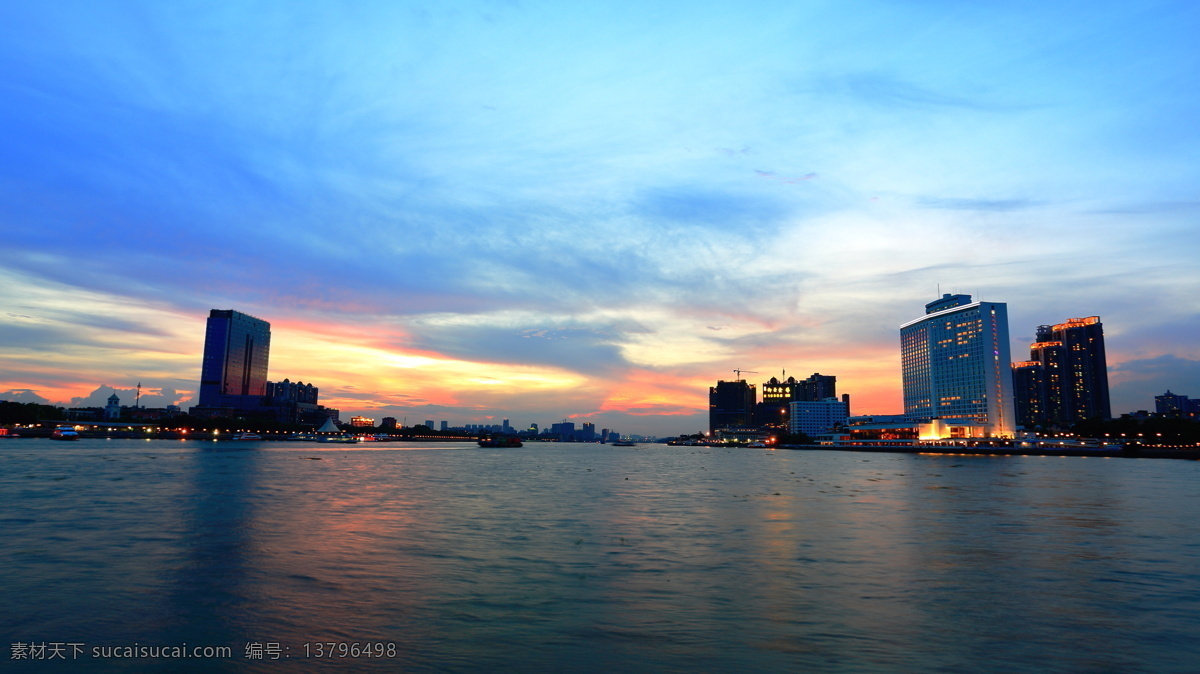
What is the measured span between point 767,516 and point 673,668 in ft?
113

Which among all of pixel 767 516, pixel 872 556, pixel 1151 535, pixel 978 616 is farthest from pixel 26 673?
pixel 1151 535

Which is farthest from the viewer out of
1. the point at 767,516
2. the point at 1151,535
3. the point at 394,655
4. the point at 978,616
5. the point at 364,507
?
the point at 364,507

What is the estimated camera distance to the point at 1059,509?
181 feet

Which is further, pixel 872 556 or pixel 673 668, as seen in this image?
pixel 872 556

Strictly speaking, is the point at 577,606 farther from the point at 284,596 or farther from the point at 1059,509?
the point at 1059,509

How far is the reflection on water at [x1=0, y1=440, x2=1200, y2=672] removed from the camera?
17844 millimetres

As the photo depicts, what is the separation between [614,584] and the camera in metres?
25.6

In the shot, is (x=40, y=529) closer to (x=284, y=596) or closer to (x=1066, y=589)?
(x=284, y=596)

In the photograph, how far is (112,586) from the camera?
24.0 meters

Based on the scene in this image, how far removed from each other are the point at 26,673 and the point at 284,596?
791 centimetres

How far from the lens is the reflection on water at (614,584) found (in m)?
17.8

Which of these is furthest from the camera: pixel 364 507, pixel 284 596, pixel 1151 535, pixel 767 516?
pixel 364 507

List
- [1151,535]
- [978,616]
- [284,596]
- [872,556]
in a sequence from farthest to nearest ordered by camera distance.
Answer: [1151,535] → [872,556] → [284,596] → [978,616]

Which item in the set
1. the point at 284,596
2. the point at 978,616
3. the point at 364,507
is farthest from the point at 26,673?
the point at 364,507
